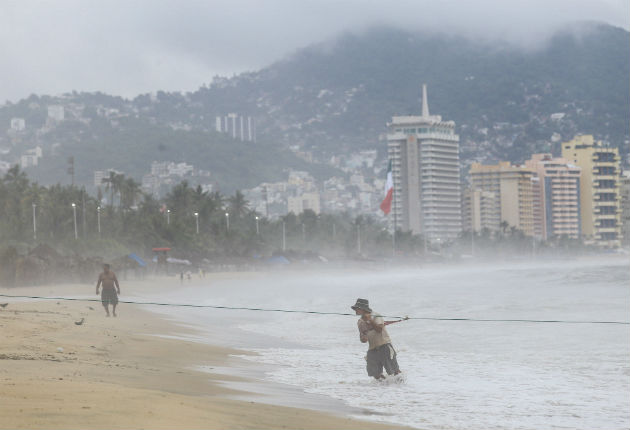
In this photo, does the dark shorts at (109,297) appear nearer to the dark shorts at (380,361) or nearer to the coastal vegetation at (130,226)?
the dark shorts at (380,361)

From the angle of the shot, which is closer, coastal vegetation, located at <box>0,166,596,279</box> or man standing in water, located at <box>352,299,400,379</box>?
man standing in water, located at <box>352,299,400,379</box>

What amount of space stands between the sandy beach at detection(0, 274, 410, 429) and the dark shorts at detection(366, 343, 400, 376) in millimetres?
1961

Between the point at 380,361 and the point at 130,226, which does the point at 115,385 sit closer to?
the point at 380,361

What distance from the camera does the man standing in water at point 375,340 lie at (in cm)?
1232

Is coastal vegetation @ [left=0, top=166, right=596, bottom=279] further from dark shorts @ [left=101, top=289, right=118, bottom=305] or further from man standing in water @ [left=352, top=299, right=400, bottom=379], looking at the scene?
man standing in water @ [left=352, top=299, right=400, bottom=379]

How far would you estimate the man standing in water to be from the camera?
12.3 meters

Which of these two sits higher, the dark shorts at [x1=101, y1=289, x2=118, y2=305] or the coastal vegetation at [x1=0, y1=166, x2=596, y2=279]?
the coastal vegetation at [x1=0, y1=166, x2=596, y2=279]

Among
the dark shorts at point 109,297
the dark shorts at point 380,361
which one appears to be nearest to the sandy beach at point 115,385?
the dark shorts at point 380,361

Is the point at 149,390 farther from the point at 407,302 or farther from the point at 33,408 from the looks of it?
the point at 407,302

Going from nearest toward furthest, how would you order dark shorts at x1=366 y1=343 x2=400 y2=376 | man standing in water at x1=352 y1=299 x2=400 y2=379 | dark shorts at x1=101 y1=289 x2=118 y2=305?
man standing in water at x1=352 y1=299 x2=400 y2=379, dark shorts at x1=366 y1=343 x2=400 y2=376, dark shorts at x1=101 y1=289 x2=118 y2=305

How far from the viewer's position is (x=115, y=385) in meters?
10.1

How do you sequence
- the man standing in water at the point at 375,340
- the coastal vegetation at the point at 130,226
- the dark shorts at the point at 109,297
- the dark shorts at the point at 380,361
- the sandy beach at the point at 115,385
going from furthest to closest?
the coastal vegetation at the point at 130,226 → the dark shorts at the point at 109,297 → the dark shorts at the point at 380,361 → the man standing in water at the point at 375,340 → the sandy beach at the point at 115,385

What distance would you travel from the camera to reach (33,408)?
7816 millimetres

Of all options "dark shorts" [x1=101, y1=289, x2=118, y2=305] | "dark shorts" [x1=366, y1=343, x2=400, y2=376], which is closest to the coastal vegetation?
"dark shorts" [x1=101, y1=289, x2=118, y2=305]
